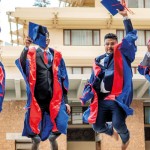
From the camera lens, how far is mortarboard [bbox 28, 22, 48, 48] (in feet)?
28.1

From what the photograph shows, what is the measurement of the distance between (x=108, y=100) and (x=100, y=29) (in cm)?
1820

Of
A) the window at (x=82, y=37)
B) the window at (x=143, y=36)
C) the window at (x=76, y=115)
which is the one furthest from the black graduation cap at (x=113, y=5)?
the window at (x=143, y=36)

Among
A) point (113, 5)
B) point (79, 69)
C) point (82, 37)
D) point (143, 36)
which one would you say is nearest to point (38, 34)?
point (113, 5)

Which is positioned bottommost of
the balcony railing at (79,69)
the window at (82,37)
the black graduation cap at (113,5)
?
Result: the balcony railing at (79,69)

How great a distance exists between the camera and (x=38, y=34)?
8.58 m

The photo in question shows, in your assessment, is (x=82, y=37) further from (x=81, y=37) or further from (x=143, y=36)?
(x=143, y=36)

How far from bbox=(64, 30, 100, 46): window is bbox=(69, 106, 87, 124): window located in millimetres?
4761

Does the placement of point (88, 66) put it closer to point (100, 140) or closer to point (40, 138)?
point (100, 140)

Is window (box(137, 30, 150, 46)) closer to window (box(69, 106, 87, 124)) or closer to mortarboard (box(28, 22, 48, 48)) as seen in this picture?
window (box(69, 106, 87, 124))

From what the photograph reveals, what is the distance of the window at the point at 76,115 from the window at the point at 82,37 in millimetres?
4761

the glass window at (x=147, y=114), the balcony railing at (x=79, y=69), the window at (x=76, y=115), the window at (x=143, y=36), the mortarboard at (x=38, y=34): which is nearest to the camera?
the mortarboard at (x=38, y=34)

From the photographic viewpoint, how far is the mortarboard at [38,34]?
28.1ft

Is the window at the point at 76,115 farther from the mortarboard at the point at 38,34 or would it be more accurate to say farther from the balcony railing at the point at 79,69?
the mortarboard at the point at 38,34

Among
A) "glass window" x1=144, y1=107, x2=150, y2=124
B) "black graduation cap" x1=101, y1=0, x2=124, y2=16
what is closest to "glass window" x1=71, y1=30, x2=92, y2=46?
"glass window" x1=144, y1=107, x2=150, y2=124
